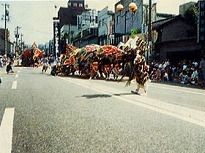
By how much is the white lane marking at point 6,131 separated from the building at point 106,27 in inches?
1921

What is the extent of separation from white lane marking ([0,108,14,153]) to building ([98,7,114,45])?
160 ft

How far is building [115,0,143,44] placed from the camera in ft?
158

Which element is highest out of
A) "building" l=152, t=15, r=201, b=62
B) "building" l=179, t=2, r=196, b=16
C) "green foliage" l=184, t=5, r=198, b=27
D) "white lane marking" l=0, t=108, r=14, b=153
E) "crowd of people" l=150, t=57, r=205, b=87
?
"building" l=179, t=2, r=196, b=16

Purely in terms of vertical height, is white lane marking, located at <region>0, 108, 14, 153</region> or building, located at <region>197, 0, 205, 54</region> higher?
building, located at <region>197, 0, 205, 54</region>

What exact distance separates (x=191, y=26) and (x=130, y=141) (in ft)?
119

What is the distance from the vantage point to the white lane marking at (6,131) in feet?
20.2

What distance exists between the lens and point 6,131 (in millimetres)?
7508

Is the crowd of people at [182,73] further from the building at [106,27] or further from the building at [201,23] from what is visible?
the building at [106,27]

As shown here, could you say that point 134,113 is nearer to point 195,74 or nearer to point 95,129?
point 95,129

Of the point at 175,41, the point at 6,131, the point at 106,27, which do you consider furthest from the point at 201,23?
the point at 106,27

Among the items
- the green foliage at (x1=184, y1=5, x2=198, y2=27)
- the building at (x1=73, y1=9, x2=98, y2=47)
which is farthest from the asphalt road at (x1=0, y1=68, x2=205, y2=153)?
the building at (x1=73, y1=9, x2=98, y2=47)

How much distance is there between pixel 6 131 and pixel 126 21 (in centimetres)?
4806

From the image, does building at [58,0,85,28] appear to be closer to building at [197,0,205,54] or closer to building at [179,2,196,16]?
building at [179,2,196,16]

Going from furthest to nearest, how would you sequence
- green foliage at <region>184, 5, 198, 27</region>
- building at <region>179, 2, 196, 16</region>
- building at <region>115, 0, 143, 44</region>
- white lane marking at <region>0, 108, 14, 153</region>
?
building at <region>115, 0, 143, 44</region> < building at <region>179, 2, 196, 16</region> < green foliage at <region>184, 5, 198, 27</region> < white lane marking at <region>0, 108, 14, 153</region>
